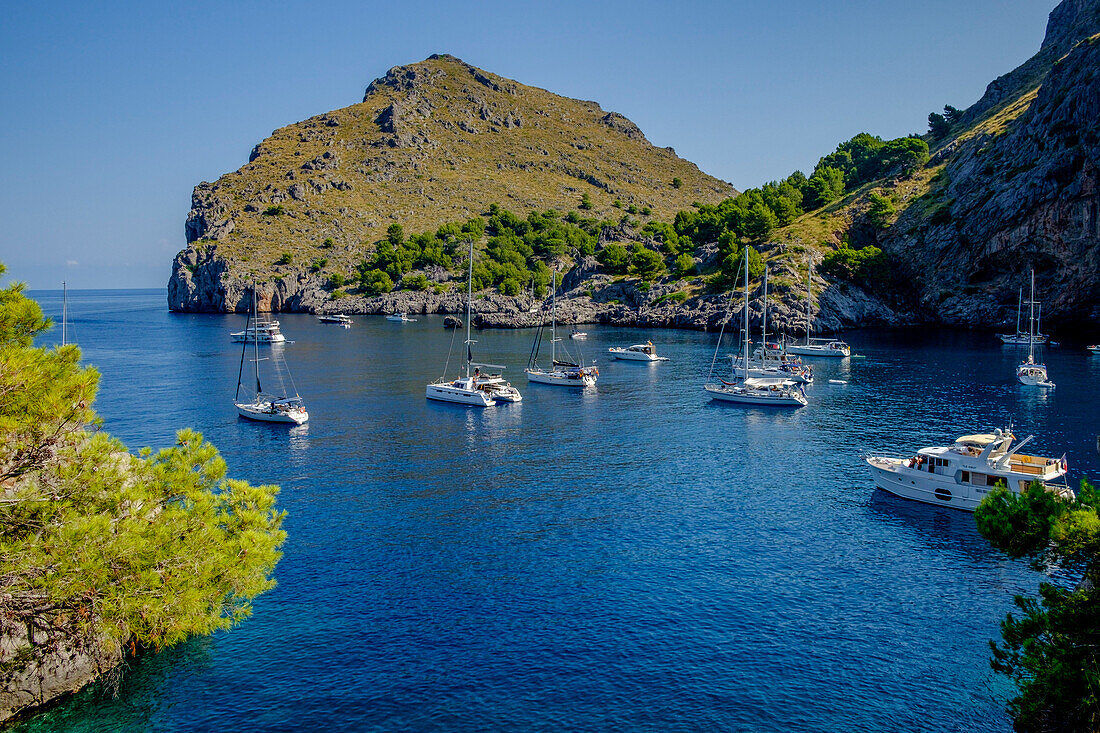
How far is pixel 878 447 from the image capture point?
6125 centimetres

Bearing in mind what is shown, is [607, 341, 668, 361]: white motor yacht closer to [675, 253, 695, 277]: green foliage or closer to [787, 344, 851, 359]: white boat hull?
[787, 344, 851, 359]: white boat hull

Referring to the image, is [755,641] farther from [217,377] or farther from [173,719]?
[217,377]

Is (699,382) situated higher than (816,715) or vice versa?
(699,382)

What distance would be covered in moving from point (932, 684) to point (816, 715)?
5.57 metres

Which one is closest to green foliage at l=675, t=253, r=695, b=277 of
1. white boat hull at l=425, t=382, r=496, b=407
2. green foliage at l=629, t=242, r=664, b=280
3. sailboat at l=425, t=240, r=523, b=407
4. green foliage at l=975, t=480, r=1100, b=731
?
green foliage at l=629, t=242, r=664, b=280

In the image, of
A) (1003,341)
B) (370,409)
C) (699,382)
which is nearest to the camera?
(370,409)

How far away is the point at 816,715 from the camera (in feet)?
86.0

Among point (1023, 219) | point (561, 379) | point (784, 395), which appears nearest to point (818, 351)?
point (784, 395)

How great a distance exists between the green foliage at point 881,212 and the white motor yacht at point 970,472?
137m

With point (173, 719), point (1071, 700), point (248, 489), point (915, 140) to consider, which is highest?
point (915, 140)

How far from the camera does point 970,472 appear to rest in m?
46.4

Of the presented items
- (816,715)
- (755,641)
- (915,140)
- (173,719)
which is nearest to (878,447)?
(755,641)

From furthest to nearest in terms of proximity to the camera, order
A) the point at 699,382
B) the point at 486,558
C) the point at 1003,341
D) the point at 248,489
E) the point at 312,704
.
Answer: the point at 1003,341, the point at 699,382, the point at 486,558, the point at 312,704, the point at 248,489

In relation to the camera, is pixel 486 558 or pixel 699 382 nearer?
pixel 486 558
